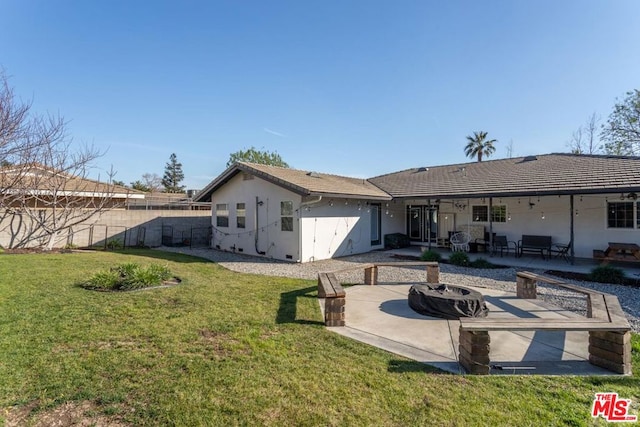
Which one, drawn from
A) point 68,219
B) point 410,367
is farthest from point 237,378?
point 68,219

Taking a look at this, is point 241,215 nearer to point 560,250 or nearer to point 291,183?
point 291,183

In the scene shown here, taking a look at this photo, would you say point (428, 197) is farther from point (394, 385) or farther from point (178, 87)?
point (178, 87)

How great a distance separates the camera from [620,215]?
10859 millimetres

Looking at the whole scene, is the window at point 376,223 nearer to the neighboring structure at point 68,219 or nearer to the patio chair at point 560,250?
the patio chair at point 560,250

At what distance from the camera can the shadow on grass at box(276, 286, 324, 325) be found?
5.00m

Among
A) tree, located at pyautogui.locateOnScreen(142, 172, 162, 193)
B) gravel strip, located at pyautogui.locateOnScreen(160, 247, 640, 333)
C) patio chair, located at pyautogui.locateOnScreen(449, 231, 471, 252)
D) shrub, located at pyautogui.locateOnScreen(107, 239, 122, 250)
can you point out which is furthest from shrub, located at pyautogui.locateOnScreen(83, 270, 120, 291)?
tree, located at pyautogui.locateOnScreen(142, 172, 162, 193)

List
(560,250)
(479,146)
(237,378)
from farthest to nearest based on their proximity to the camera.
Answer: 1. (479,146)
2. (560,250)
3. (237,378)

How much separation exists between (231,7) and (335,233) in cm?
875

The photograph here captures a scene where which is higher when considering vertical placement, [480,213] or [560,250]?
[480,213]

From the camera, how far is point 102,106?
13961mm

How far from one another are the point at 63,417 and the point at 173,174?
60698mm

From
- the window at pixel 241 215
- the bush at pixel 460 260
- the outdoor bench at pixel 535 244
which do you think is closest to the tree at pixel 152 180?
the window at pixel 241 215

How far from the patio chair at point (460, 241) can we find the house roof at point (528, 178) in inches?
78.2

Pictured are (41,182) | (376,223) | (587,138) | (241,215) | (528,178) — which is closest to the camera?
(528,178)
